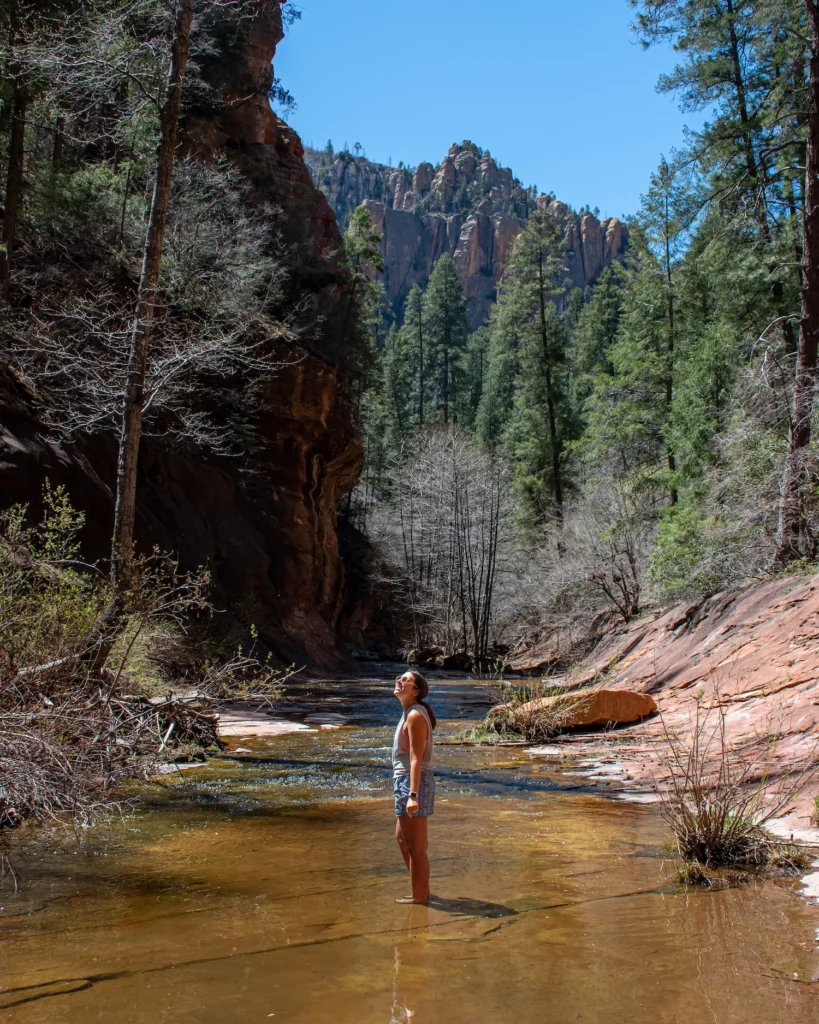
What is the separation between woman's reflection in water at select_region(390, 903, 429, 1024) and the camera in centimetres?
343

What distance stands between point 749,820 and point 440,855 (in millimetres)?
2117

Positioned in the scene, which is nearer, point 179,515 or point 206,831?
point 206,831

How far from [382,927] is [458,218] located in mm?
157868

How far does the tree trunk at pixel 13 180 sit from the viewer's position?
16.4 m

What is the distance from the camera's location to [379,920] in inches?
179

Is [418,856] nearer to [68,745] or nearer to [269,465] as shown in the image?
[68,745]

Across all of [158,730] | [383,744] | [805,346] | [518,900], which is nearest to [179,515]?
[383,744]

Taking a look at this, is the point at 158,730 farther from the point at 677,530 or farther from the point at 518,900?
the point at 677,530

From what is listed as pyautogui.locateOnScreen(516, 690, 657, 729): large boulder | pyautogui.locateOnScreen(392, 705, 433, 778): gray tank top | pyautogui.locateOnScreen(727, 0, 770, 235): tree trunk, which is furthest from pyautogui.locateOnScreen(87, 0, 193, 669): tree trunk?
pyautogui.locateOnScreen(727, 0, 770, 235): tree trunk

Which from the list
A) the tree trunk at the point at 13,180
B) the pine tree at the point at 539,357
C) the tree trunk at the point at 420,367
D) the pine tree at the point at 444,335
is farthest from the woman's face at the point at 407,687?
the pine tree at the point at 444,335

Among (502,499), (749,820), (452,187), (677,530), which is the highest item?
(452,187)

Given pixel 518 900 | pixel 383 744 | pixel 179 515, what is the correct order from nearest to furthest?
pixel 518 900
pixel 383 744
pixel 179 515

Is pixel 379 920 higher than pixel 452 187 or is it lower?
lower

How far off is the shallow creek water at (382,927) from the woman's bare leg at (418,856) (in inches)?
5.5
